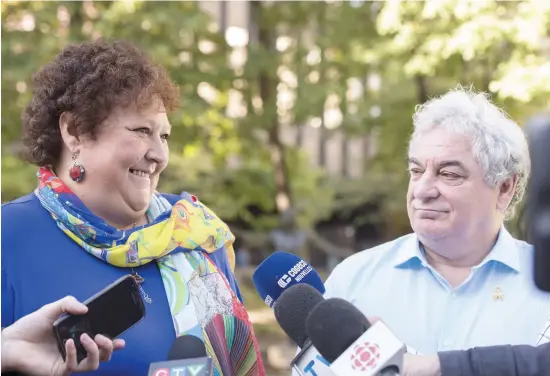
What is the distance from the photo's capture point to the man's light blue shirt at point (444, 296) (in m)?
2.84

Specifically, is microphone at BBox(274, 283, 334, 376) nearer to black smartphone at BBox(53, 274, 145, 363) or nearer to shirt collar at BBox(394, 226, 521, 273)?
black smartphone at BBox(53, 274, 145, 363)

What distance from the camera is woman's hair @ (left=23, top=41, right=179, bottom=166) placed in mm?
2783

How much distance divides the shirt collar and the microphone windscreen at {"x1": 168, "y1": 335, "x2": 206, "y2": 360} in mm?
1013

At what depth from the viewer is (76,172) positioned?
9.19 ft

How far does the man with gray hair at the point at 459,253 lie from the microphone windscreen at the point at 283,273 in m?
0.38

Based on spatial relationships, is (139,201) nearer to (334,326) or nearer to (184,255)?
(184,255)

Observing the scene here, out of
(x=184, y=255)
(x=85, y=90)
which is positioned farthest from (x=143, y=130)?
(x=184, y=255)

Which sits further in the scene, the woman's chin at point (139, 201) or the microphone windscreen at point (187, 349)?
the woman's chin at point (139, 201)

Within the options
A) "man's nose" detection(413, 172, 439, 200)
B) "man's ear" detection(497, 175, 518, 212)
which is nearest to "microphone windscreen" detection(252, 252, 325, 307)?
"man's nose" detection(413, 172, 439, 200)

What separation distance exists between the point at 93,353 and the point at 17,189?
6.46 meters

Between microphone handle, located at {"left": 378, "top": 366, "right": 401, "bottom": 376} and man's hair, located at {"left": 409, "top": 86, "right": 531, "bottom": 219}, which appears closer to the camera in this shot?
microphone handle, located at {"left": 378, "top": 366, "right": 401, "bottom": 376}

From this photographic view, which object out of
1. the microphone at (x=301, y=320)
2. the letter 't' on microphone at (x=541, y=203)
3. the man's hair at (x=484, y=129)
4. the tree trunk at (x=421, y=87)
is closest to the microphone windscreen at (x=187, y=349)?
the microphone at (x=301, y=320)

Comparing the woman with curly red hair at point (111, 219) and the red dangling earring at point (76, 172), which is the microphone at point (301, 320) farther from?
the red dangling earring at point (76, 172)

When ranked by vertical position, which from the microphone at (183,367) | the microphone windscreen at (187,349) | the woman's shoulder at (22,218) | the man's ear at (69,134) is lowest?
the microphone windscreen at (187,349)
